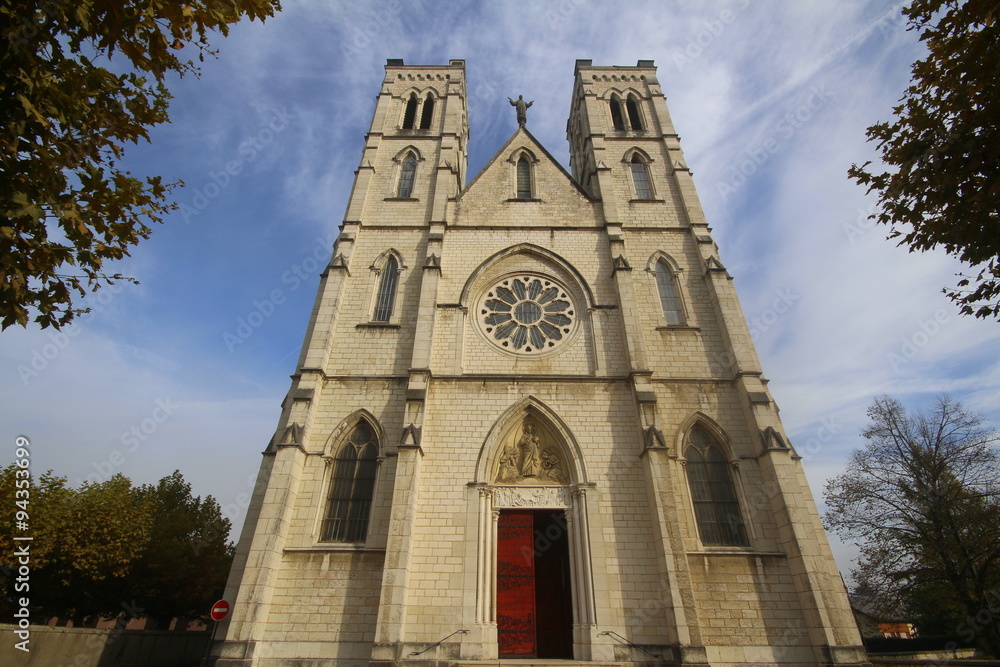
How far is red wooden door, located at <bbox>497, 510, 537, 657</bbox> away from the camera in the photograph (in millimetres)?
9625

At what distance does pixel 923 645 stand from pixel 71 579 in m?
30.5

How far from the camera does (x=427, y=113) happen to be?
752 inches

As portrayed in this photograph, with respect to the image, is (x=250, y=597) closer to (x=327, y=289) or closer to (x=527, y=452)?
(x=527, y=452)

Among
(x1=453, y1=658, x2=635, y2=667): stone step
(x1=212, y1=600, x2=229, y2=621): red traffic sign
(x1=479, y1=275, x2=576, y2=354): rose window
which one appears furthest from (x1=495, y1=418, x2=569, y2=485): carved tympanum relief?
(x1=212, y1=600, x2=229, y2=621): red traffic sign

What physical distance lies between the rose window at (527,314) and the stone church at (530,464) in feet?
0.21

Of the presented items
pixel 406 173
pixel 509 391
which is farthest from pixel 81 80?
pixel 406 173

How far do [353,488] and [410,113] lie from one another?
49.0 feet

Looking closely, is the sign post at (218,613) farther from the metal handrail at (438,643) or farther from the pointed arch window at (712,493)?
the pointed arch window at (712,493)

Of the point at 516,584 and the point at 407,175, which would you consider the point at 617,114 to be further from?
the point at 516,584

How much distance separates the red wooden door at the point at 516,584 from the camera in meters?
9.62

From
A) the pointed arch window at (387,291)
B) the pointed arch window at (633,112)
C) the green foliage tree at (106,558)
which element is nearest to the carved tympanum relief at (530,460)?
the pointed arch window at (387,291)

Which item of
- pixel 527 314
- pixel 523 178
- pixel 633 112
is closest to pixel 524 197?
pixel 523 178

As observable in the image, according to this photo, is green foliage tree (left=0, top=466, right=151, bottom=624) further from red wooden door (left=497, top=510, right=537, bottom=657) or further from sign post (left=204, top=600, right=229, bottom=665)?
red wooden door (left=497, top=510, right=537, bottom=657)

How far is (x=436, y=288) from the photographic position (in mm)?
13188
